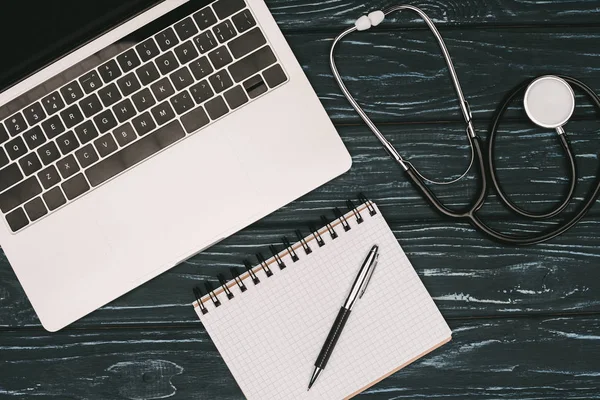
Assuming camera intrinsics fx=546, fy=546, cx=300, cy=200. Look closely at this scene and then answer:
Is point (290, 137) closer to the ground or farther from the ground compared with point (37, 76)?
closer to the ground

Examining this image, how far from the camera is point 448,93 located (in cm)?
73

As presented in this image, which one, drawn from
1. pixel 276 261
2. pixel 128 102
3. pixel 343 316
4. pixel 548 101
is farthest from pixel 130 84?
pixel 548 101

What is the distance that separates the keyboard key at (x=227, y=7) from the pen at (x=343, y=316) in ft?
1.14

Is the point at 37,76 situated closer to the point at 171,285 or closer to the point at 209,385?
the point at 171,285

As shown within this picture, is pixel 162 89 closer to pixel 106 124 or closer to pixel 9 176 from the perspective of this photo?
pixel 106 124

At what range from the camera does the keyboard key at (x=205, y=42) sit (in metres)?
0.66

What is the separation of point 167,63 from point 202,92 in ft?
0.18

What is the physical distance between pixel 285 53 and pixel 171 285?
13.2 inches

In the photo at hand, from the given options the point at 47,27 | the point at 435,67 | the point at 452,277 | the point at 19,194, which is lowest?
the point at 452,277

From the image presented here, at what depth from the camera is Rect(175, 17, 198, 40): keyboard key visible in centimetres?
66

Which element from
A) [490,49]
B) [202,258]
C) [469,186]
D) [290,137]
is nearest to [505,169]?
[469,186]

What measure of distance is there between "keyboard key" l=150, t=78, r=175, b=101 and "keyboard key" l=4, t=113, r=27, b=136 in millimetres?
162

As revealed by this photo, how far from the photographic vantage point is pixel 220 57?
0.66m

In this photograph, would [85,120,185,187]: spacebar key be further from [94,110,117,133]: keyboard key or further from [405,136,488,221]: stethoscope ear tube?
[405,136,488,221]: stethoscope ear tube
